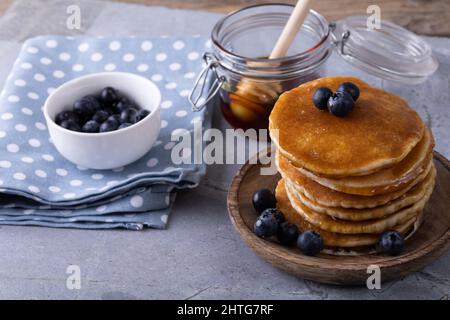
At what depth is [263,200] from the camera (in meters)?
1.52

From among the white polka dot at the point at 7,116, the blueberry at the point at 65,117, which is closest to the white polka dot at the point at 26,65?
the white polka dot at the point at 7,116

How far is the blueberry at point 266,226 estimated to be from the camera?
1.43 metres

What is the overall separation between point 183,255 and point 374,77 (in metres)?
0.93

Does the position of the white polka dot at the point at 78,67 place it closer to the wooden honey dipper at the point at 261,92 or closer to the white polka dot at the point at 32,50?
the white polka dot at the point at 32,50

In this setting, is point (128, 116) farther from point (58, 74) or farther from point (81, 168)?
point (58, 74)

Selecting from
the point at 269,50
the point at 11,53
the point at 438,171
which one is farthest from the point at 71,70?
the point at 438,171

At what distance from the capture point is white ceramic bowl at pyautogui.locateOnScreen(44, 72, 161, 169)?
1671mm

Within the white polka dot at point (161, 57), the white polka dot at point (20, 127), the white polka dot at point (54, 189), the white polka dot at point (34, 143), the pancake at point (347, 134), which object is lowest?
the white polka dot at point (54, 189)

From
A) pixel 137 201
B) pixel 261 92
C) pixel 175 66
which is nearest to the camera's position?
pixel 137 201

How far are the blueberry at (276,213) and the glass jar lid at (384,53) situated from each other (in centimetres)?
68

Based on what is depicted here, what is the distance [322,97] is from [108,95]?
0.63m

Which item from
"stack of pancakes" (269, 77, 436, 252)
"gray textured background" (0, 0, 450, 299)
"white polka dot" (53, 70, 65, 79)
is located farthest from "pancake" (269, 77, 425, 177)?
"white polka dot" (53, 70, 65, 79)

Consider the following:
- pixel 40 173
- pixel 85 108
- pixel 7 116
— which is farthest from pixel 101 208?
pixel 7 116

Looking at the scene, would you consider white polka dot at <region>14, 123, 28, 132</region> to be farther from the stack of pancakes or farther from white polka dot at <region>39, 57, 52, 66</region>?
the stack of pancakes
